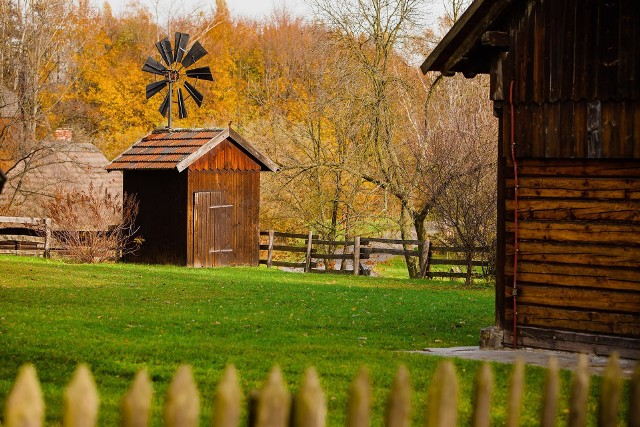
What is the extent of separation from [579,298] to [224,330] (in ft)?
16.8

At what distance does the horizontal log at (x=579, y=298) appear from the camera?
12.0m

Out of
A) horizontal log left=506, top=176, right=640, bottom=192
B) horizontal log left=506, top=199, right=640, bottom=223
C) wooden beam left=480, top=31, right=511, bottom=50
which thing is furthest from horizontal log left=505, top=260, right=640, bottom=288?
wooden beam left=480, top=31, right=511, bottom=50

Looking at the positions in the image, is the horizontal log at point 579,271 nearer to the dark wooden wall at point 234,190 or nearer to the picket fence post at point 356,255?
the picket fence post at point 356,255

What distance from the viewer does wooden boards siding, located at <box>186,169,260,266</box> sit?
33.5m

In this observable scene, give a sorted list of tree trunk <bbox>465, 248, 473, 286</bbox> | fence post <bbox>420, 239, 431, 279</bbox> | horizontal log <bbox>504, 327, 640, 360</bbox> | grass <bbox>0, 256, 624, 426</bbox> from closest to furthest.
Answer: grass <bbox>0, 256, 624, 426</bbox> < horizontal log <bbox>504, 327, 640, 360</bbox> < tree trunk <bbox>465, 248, 473, 286</bbox> < fence post <bbox>420, 239, 431, 279</bbox>

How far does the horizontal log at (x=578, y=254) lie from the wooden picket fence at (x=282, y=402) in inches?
347

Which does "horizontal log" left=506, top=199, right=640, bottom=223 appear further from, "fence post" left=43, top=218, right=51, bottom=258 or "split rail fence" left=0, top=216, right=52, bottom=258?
"split rail fence" left=0, top=216, right=52, bottom=258

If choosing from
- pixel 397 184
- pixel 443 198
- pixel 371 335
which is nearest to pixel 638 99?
pixel 371 335

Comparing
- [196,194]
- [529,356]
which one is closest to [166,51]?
[196,194]

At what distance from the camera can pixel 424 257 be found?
3312 cm

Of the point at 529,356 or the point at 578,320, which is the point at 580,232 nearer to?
the point at 578,320

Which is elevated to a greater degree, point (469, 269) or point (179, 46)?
point (179, 46)

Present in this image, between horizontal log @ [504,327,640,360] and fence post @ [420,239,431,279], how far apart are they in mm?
20051

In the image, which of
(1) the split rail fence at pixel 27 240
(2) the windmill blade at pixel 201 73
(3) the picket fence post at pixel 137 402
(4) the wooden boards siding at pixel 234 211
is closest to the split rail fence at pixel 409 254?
(4) the wooden boards siding at pixel 234 211
